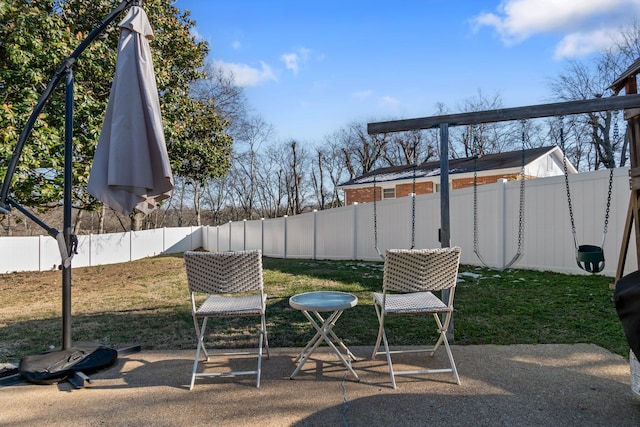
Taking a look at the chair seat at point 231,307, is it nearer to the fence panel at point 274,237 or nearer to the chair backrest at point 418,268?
the chair backrest at point 418,268

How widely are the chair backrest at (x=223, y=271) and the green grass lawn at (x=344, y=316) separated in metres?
1.08

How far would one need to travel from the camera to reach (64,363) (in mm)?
2996

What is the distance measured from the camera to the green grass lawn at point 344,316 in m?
3.89

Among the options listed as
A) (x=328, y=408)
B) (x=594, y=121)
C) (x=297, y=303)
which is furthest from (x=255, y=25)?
(x=594, y=121)

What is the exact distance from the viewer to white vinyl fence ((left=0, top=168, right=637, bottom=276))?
664 cm

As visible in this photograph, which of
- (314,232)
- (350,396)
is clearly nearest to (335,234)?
(314,232)

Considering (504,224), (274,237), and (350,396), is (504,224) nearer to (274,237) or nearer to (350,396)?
(350,396)

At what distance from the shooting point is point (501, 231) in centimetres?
796

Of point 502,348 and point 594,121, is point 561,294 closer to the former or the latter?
point 502,348

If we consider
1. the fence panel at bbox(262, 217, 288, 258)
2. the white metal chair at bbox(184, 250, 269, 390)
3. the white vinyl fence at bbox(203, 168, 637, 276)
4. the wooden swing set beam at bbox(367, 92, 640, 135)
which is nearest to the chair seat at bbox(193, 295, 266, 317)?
the white metal chair at bbox(184, 250, 269, 390)

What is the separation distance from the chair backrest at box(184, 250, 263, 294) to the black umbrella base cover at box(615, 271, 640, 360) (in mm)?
2183

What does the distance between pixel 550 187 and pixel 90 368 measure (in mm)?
7587

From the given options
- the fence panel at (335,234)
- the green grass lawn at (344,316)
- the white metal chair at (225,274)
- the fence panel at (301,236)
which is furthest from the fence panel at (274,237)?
the white metal chair at (225,274)

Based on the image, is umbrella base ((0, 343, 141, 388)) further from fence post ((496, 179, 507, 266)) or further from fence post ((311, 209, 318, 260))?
fence post ((311, 209, 318, 260))
